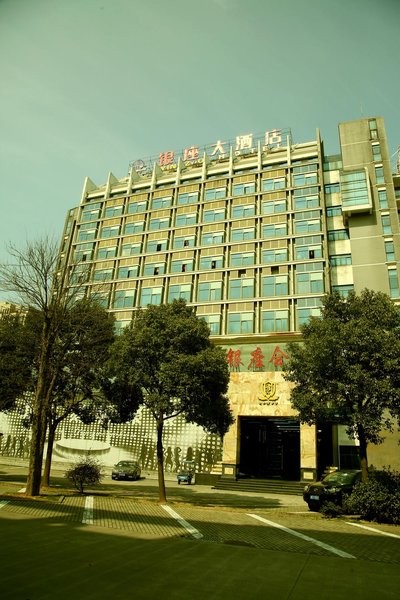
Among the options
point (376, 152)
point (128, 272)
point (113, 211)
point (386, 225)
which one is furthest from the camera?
point (113, 211)

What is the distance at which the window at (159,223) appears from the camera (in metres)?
47.2

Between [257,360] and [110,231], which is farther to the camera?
[110,231]

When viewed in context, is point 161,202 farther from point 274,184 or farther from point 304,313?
point 304,313

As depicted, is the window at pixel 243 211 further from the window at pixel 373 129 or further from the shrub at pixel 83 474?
the shrub at pixel 83 474

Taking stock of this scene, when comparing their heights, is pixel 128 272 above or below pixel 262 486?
above

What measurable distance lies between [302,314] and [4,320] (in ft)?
83.0

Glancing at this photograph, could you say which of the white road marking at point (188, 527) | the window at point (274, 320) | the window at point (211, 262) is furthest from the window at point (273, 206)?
the white road marking at point (188, 527)

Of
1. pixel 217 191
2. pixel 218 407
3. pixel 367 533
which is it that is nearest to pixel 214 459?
pixel 218 407

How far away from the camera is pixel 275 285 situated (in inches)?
1567

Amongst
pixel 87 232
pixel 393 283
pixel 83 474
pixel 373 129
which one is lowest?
pixel 83 474

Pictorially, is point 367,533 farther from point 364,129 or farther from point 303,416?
point 364,129

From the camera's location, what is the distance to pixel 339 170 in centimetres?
4206

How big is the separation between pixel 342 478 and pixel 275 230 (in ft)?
95.5

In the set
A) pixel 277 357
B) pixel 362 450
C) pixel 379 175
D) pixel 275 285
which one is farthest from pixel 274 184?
pixel 362 450
